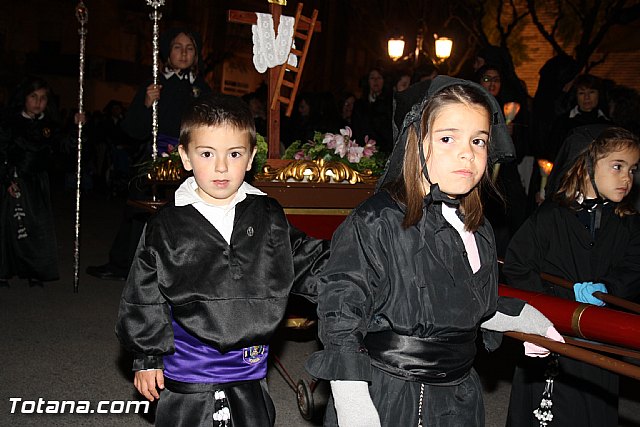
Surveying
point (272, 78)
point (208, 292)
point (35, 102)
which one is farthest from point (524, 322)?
point (35, 102)

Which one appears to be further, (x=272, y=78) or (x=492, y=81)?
(x=492, y=81)

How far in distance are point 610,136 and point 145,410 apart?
2.95m

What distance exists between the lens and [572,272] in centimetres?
398

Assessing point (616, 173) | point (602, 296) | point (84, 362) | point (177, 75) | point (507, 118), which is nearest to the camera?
point (602, 296)

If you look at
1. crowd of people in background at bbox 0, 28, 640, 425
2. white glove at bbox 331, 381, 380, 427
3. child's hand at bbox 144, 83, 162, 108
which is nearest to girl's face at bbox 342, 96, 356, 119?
crowd of people in background at bbox 0, 28, 640, 425

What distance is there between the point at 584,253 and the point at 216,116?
1997 mm

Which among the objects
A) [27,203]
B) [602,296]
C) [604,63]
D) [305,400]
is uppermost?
[604,63]

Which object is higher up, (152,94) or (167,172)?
(152,94)

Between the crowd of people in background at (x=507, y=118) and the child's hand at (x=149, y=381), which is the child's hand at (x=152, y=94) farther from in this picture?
the child's hand at (x=149, y=381)

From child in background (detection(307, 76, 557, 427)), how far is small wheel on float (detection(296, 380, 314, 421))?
78.9 inches

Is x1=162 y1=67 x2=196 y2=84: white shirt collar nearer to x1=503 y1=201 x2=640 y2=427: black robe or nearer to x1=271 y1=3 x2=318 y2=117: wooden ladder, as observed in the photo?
x1=271 y1=3 x2=318 y2=117: wooden ladder

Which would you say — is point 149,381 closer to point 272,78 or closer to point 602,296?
point 602,296

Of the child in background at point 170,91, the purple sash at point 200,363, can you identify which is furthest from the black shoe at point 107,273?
the purple sash at point 200,363

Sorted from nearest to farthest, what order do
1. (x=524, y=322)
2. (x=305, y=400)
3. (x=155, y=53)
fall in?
1. (x=524, y=322)
2. (x=305, y=400)
3. (x=155, y=53)
